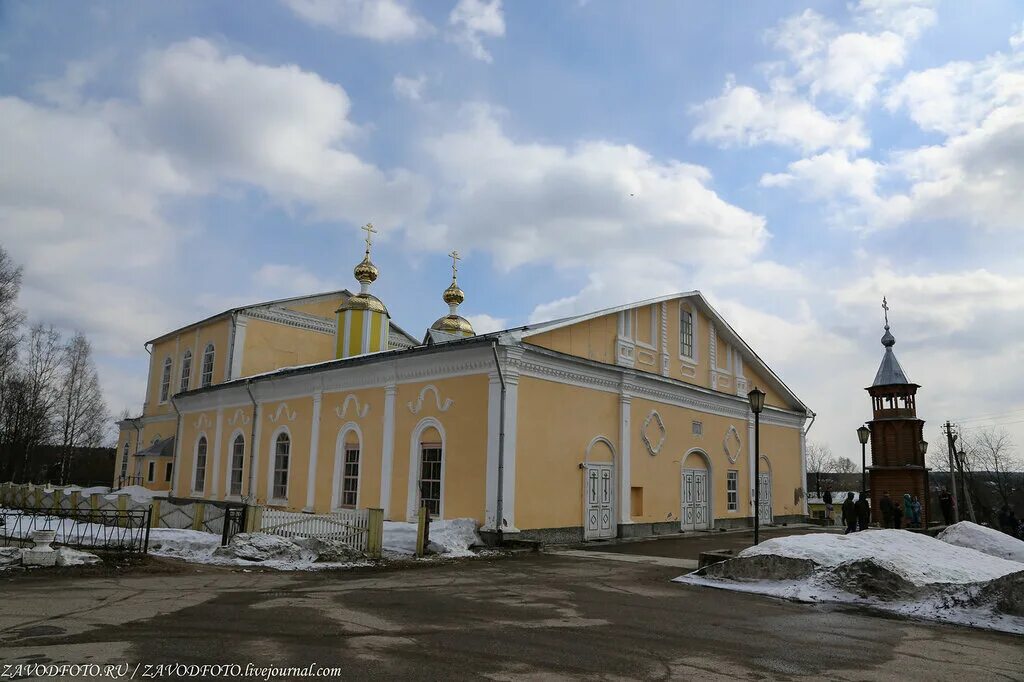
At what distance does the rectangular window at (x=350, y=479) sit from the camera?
19219mm

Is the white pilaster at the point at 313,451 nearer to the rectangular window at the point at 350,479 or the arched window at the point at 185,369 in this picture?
the rectangular window at the point at 350,479

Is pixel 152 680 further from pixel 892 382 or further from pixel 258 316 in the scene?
pixel 892 382

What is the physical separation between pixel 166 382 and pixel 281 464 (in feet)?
45.5

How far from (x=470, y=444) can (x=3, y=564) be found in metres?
8.67

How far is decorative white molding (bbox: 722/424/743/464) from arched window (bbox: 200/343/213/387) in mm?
20475

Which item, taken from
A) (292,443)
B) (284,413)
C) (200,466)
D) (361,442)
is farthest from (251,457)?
(361,442)

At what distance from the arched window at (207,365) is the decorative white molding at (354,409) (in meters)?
12.3

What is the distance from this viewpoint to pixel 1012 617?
28.3ft

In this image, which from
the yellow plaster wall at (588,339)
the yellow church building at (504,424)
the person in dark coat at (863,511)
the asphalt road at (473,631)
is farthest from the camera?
the person in dark coat at (863,511)

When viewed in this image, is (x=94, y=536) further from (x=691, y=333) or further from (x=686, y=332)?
(x=691, y=333)

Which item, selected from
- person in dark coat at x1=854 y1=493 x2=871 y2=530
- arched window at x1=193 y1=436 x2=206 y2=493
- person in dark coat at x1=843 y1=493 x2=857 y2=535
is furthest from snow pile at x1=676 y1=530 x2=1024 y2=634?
arched window at x1=193 y1=436 x2=206 y2=493

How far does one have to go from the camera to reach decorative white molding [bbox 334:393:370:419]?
19109 mm

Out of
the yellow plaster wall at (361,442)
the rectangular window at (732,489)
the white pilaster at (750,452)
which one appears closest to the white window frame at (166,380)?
the yellow plaster wall at (361,442)

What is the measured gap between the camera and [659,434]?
20297 mm
